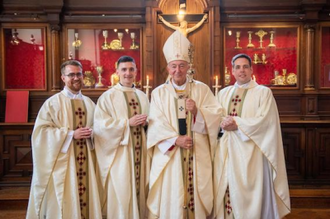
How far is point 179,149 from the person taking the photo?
3.58 metres

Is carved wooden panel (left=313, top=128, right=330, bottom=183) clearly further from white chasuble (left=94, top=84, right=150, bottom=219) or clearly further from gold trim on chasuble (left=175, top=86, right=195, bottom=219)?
white chasuble (left=94, top=84, right=150, bottom=219)

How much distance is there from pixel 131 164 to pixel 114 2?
132 inches

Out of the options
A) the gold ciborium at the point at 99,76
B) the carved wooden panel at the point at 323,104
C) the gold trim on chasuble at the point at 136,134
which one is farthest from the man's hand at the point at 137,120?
the carved wooden panel at the point at 323,104

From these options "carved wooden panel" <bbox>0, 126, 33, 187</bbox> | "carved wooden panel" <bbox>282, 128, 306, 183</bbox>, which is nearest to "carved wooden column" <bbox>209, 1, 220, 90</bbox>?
"carved wooden panel" <bbox>282, 128, 306, 183</bbox>

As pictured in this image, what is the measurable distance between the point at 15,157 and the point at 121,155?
2.89 m

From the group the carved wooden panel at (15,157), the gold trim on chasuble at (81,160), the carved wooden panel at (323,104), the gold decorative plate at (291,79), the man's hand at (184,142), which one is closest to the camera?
the man's hand at (184,142)

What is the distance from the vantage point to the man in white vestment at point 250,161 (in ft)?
12.0

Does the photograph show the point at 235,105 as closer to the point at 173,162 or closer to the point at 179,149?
the point at 179,149

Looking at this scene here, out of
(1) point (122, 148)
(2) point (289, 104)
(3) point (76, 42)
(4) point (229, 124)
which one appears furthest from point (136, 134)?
(2) point (289, 104)

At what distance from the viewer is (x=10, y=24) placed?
607 cm

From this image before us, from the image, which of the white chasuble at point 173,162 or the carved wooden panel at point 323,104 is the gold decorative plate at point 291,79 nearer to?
the carved wooden panel at point 323,104

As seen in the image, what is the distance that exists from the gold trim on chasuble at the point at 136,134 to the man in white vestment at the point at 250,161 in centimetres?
81

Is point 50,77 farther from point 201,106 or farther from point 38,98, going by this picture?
point 201,106

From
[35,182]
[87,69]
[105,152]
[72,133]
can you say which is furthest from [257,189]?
[87,69]
